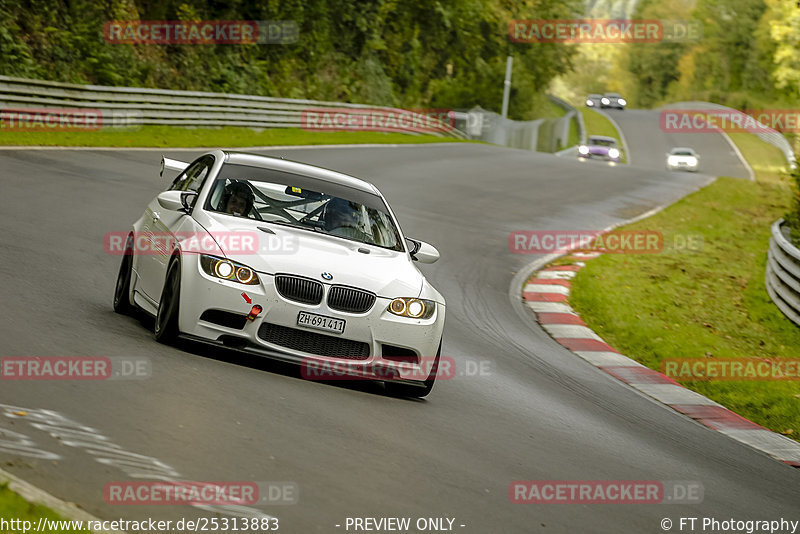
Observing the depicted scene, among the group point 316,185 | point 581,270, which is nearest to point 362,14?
point 581,270

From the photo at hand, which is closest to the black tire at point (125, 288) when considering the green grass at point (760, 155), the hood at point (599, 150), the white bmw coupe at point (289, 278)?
the white bmw coupe at point (289, 278)

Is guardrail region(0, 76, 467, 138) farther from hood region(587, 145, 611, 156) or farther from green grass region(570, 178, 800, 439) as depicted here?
green grass region(570, 178, 800, 439)

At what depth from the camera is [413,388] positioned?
27.4ft

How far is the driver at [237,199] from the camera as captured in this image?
852 centimetres

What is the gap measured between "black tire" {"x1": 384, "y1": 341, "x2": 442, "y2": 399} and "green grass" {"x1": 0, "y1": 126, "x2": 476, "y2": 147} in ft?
53.7

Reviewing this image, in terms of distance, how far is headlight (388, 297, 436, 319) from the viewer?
788 cm

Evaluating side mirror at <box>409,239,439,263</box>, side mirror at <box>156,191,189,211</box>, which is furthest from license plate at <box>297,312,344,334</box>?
side mirror at <box>409,239,439,263</box>

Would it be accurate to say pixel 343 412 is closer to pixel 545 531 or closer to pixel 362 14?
pixel 545 531

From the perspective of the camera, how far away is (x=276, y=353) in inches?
301

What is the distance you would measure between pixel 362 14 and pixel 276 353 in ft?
162

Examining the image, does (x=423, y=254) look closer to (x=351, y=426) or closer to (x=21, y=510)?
(x=351, y=426)

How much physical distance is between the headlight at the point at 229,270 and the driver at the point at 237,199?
2.90ft

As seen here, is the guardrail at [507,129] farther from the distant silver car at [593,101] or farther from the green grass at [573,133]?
the distant silver car at [593,101]

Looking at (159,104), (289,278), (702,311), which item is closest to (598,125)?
(159,104)
